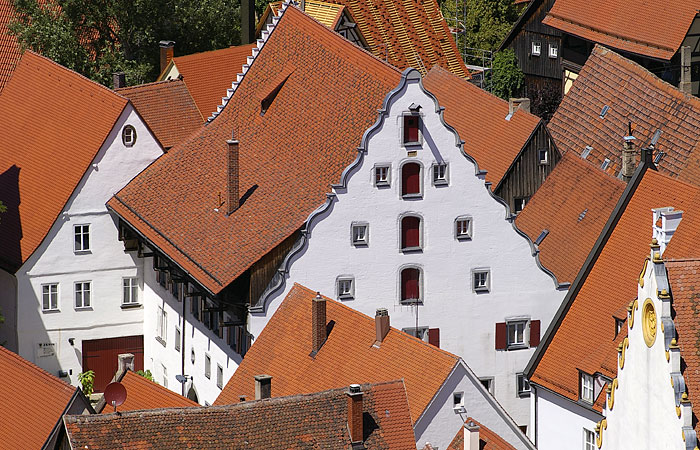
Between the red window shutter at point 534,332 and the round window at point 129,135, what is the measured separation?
57.6ft

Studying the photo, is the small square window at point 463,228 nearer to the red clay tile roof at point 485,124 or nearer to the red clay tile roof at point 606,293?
the red clay tile roof at point 606,293

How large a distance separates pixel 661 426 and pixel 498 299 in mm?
24130

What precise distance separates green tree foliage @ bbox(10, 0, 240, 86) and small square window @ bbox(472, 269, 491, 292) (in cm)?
3090

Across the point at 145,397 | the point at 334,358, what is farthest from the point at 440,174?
the point at 145,397

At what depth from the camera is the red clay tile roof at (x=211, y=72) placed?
83.3 m

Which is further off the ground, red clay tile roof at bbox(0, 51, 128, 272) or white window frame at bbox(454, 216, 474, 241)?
red clay tile roof at bbox(0, 51, 128, 272)

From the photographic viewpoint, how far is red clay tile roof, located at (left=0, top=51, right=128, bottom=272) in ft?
234

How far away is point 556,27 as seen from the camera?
97000 mm

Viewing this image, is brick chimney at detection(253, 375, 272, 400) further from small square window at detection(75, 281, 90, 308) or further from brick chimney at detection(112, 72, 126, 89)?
brick chimney at detection(112, 72, 126, 89)

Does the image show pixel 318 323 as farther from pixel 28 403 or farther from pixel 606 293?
pixel 28 403

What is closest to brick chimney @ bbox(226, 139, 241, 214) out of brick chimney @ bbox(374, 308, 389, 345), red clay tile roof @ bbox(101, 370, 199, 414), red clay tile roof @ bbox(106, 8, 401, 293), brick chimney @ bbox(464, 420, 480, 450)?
red clay tile roof @ bbox(106, 8, 401, 293)

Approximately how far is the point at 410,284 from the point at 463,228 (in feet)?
8.74

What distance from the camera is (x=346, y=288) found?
209 feet

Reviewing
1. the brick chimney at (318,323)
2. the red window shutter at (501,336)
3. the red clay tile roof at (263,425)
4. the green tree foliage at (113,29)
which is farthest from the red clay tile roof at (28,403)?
the green tree foliage at (113,29)
